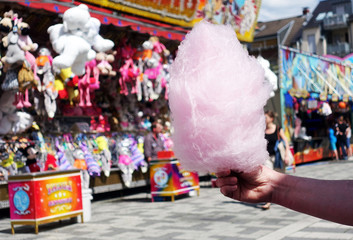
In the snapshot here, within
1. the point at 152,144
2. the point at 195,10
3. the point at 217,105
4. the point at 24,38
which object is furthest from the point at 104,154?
the point at 217,105

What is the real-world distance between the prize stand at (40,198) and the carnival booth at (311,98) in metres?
11.9

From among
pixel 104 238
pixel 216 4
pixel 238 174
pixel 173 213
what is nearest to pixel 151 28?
pixel 216 4

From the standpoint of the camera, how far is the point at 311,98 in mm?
21234

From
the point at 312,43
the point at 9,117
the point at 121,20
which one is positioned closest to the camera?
the point at 9,117

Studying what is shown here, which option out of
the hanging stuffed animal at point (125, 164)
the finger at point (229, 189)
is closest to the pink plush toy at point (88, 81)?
the hanging stuffed animal at point (125, 164)

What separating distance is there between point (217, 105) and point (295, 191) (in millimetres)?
454

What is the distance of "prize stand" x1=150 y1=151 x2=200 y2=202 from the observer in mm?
10992

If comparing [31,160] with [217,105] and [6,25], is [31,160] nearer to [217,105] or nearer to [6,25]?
[6,25]

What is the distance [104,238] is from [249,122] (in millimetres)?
5663

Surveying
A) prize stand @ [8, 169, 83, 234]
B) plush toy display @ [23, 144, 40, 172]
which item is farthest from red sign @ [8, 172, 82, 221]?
plush toy display @ [23, 144, 40, 172]

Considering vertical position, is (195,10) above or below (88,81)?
above

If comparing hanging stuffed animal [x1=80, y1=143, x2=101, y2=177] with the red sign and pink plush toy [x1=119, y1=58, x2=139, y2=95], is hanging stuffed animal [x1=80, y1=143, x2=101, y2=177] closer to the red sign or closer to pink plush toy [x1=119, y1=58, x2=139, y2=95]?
pink plush toy [x1=119, y1=58, x2=139, y2=95]

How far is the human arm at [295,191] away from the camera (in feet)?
5.93

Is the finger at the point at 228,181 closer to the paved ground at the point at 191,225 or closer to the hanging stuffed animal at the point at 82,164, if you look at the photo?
the paved ground at the point at 191,225
